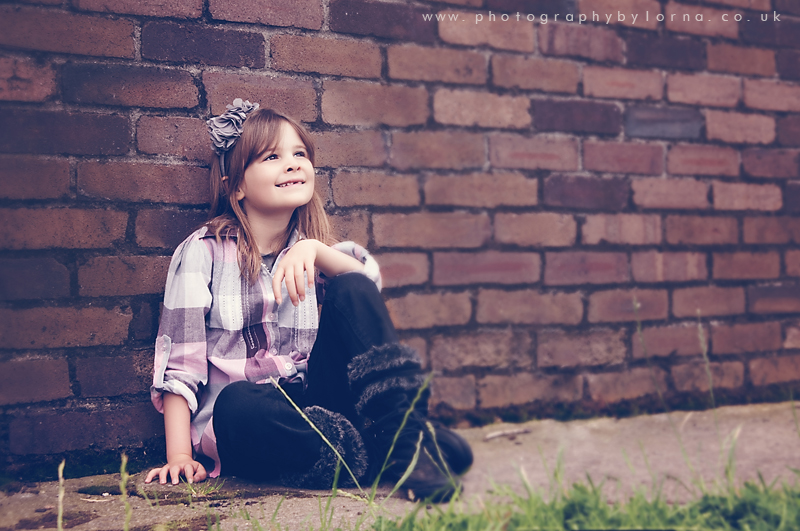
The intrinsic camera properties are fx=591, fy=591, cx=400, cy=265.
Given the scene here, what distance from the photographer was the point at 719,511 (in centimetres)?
85

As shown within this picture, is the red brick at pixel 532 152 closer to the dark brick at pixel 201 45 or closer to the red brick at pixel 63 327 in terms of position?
the dark brick at pixel 201 45

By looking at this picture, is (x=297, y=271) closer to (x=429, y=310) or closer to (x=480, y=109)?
(x=429, y=310)

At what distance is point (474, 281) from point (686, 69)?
978 mm

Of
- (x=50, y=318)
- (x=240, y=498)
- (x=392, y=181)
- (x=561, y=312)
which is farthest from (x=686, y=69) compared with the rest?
(x=50, y=318)

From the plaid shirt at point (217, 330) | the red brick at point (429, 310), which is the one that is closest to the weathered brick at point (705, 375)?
the red brick at point (429, 310)

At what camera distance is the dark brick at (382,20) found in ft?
5.23

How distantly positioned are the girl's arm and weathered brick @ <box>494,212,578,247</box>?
0.96 meters

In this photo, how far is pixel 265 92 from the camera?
5.04 feet

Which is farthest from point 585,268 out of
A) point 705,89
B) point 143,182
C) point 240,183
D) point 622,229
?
point 143,182

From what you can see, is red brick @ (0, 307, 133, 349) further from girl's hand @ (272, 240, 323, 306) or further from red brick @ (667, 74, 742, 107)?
red brick @ (667, 74, 742, 107)

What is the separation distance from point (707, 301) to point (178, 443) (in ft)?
5.25

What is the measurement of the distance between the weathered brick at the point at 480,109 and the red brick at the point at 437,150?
0.14 feet

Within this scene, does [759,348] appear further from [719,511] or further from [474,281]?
[719,511]

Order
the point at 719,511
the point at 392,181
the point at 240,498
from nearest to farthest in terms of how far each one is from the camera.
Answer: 1. the point at 719,511
2. the point at 240,498
3. the point at 392,181
